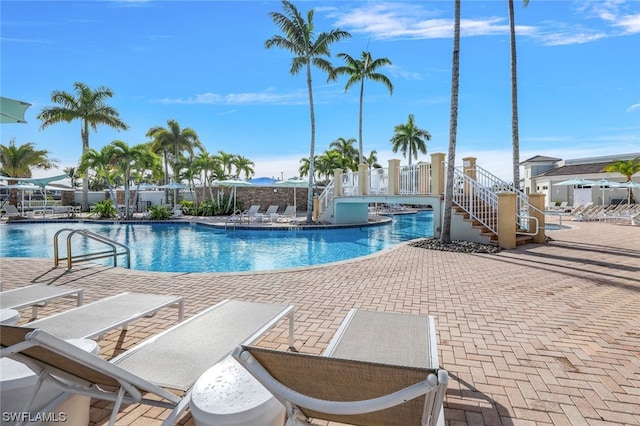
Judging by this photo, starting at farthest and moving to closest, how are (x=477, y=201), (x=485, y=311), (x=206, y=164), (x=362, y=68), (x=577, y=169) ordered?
(x=577, y=169)
(x=206, y=164)
(x=362, y=68)
(x=477, y=201)
(x=485, y=311)

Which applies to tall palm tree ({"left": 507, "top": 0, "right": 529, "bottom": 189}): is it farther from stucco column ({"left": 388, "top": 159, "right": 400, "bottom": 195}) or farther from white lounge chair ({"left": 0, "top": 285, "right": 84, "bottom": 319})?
white lounge chair ({"left": 0, "top": 285, "right": 84, "bottom": 319})

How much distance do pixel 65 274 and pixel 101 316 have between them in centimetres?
426

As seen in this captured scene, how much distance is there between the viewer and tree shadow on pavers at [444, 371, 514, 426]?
87.5 inches

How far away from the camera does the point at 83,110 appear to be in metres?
25.0

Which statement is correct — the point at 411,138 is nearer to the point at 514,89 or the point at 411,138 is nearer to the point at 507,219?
the point at 514,89

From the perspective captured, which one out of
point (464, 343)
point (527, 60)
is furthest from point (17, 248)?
point (527, 60)

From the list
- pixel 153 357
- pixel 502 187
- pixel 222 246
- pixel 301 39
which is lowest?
pixel 222 246

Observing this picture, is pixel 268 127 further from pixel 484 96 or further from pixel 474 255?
pixel 474 255

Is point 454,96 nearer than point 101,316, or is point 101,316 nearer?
point 101,316

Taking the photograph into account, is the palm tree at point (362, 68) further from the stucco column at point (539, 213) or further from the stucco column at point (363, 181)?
the stucco column at point (539, 213)

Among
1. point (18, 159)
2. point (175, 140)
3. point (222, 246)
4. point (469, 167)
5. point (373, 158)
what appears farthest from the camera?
point (373, 158)

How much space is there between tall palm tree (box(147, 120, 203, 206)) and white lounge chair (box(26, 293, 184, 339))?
2624 centimetres

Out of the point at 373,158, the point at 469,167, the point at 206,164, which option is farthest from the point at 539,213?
the point at 373,158

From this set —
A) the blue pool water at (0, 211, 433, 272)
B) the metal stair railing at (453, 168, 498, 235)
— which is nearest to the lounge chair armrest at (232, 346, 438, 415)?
the blue pool water at (0, 211, 433, 272)
